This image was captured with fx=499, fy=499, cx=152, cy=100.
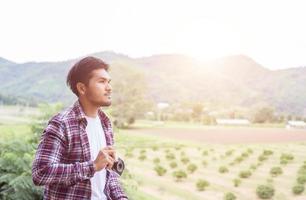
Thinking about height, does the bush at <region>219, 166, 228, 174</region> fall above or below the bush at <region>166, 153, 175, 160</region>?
above

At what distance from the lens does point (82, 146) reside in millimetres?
963

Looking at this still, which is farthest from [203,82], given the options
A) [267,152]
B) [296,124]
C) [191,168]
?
[296,124]

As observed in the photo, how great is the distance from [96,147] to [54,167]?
0.37 ft

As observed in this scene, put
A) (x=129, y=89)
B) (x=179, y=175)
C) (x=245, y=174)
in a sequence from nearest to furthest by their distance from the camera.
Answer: (x=245, y=174) → (x=179, y=175) → (x=129, y=89)

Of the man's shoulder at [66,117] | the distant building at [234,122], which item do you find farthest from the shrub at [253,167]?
the man's shoulder at [66,117]

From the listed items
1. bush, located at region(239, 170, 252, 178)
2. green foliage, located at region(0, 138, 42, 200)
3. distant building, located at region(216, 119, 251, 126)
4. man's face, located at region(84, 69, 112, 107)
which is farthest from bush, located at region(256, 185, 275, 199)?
man's face, located at region(84, 69, 112, 107)

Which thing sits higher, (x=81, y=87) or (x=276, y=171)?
(x=81, y=87)

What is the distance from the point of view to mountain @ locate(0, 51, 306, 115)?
5234mm

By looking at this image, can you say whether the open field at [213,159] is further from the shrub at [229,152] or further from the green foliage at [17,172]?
the green foliage at [17,172]

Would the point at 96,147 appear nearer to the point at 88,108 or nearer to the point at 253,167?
the point at 88,108

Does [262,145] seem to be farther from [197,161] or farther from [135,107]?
[135,107]

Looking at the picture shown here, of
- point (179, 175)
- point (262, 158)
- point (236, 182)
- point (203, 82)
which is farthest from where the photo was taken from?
point (203, 82)

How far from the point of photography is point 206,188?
5.52m

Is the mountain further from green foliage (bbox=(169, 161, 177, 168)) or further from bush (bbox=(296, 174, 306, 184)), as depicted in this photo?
green foliage (bbox=(169, 161, 177, 168))
